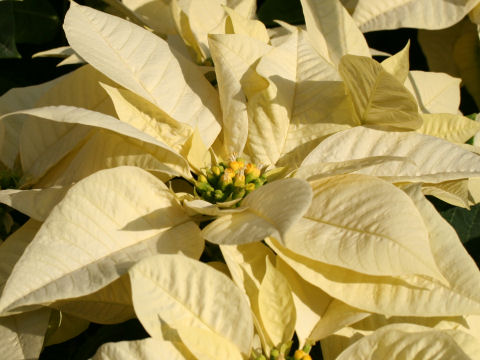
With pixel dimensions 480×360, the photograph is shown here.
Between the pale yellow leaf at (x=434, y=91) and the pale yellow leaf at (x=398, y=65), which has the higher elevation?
the pale yellow leaf at (x=398, y=65)

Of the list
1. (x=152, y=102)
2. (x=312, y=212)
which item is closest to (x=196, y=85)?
(x=152, y=102)

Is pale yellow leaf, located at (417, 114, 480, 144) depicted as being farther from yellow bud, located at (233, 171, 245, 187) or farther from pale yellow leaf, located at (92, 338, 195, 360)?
pale yellow leaf, located at (92, 338, 195, 360)

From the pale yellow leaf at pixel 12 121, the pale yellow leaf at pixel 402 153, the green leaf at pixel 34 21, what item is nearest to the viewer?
the pale yellow leaf at pixel 402 153

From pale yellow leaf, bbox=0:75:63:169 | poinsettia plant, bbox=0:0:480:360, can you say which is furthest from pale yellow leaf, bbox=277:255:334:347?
pale yellow leaf, bbox=0:75:63:169

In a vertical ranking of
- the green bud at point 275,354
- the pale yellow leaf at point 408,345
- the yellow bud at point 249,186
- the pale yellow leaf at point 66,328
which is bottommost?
the pale yellow leaf at point 66,328

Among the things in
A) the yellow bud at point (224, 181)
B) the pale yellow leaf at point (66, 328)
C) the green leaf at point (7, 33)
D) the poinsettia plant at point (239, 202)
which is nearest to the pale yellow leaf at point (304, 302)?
the poinsettia plant at point (239, 202)

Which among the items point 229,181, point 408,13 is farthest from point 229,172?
point 408,13

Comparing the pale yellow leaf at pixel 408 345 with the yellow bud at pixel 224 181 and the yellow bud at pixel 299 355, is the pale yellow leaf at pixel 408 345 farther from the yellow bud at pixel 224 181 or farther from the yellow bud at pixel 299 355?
the yellow bud at pixel 224 181

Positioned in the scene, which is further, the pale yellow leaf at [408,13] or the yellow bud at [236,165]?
the pale yellow leaf at [408,13]
